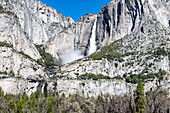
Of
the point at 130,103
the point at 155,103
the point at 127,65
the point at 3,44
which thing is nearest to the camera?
the point at 155,103

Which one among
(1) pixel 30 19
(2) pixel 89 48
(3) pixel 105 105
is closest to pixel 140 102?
(3) pixel 105 105

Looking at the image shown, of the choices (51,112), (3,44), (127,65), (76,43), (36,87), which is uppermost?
(76,43)

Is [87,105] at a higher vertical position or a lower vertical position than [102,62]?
lower

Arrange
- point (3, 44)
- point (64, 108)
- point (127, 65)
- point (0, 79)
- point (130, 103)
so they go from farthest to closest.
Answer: point (127, 65) → point (3, 44) → point (0, 79) → point (64, 108) → point (130, 103)

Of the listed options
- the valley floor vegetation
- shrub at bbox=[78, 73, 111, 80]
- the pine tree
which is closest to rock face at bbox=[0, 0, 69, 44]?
shrub at bbox=[78, 73, 111, 80]

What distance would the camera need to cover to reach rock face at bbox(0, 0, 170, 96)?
103000 mm

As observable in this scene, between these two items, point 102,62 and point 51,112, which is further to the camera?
point 102,62

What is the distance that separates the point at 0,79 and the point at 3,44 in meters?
20.9

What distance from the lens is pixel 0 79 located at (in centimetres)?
9638

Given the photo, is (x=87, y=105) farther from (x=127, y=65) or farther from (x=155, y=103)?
(x=127, y=65)

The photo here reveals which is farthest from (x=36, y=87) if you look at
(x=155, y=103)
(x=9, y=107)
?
(x=155, y=103)

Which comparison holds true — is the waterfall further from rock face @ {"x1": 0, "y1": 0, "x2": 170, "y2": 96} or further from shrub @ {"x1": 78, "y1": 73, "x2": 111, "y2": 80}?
shrub @ {"x1": 78, "y1": 73, "x2": 111, "y2": 80}

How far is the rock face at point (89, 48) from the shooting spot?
10300cm

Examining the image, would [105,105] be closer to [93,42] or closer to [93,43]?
[93,43]
